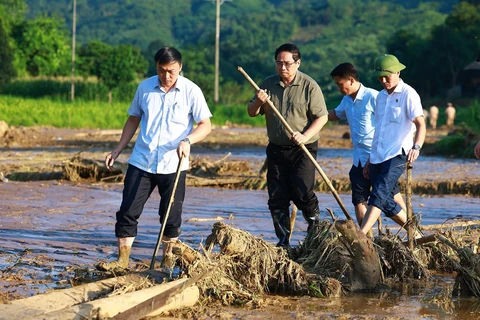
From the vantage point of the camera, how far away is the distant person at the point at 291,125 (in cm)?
802

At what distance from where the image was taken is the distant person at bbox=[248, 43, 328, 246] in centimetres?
802

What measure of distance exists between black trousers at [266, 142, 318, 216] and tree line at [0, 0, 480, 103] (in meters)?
2.90

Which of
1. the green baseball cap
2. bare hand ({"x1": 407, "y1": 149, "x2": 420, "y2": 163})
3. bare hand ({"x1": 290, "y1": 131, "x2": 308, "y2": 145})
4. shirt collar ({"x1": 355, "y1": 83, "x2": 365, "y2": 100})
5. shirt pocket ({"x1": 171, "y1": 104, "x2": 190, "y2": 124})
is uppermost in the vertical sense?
the green baseball cap

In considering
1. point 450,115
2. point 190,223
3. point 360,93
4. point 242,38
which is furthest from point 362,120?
point 242,38

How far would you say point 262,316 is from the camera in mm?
6383

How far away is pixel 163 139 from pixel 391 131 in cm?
201

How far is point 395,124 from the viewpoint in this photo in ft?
26.5

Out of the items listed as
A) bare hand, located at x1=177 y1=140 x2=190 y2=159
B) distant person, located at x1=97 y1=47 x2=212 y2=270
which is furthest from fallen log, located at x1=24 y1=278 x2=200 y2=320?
bare hand, located at x1=177 y1=140 x2=190 y2=159

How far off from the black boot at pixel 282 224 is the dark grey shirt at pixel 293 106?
2.05 ft

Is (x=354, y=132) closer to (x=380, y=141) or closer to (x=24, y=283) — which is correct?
(x=380, y=141)

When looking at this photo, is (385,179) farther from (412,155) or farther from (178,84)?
(178,84)

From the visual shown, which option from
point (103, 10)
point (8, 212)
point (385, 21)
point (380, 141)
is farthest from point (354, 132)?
point (103, 10)

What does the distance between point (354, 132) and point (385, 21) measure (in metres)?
131

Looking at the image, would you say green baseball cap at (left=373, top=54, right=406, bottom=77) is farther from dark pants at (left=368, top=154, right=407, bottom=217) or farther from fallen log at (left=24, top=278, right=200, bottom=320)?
fallen log at (left=24, top=278, right=200, bottom=320)
